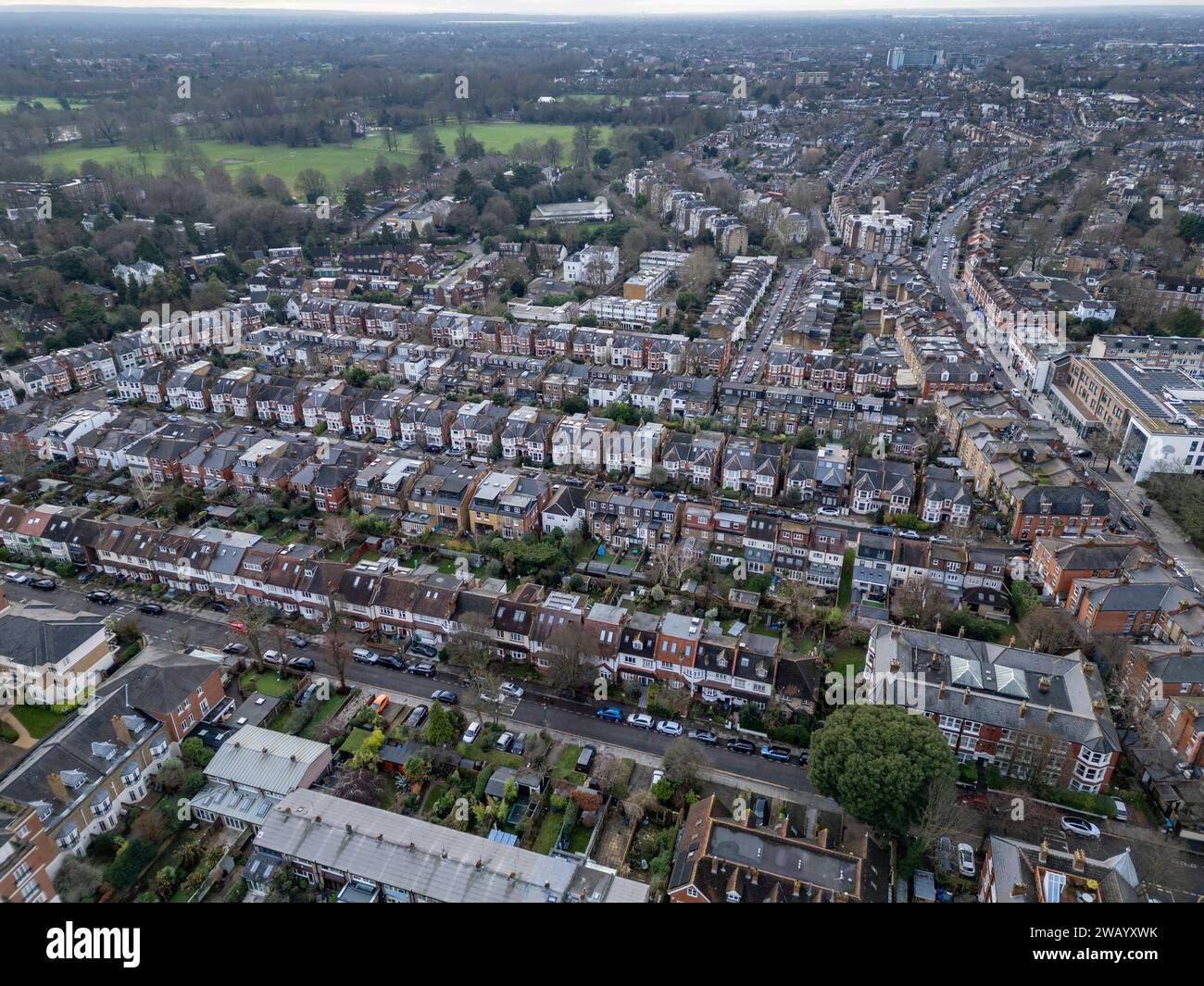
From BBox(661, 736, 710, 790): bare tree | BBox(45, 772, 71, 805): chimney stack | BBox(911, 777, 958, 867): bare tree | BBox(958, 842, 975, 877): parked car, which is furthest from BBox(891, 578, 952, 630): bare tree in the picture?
BBox(45, 772, 71, 805): chimney stack

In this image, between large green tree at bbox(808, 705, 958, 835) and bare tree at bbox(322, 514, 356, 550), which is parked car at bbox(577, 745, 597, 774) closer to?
large green tree at bbox(808, 705, 958, 835)

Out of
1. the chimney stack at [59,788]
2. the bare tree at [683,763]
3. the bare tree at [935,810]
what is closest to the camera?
the bare tree at [935,810]

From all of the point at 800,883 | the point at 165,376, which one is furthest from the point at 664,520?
the point at 165,376

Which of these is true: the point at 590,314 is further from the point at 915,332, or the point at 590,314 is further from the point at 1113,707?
the point at 1113,707

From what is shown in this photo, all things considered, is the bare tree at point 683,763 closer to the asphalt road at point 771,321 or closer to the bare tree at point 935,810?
the bare tree at point 935,810

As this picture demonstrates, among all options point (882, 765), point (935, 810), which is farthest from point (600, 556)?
point (935, 810)

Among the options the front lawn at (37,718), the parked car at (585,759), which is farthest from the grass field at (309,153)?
the parked car at (585,759)
